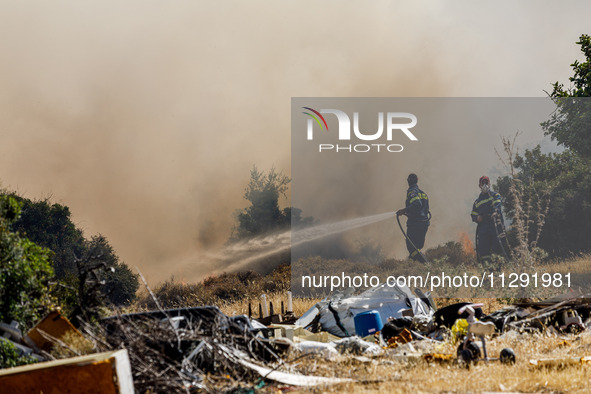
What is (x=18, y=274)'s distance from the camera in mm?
8594

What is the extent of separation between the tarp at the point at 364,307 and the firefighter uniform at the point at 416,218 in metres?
4.80

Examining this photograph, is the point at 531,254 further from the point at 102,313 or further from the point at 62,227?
the point at 62,227

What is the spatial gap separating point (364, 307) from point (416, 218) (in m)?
6.30

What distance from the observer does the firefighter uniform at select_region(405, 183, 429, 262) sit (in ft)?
63.4

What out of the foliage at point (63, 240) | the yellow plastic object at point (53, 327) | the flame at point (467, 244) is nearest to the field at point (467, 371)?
the yellow plastic object at point (53, 327)

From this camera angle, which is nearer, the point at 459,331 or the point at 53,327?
the point at 53,327

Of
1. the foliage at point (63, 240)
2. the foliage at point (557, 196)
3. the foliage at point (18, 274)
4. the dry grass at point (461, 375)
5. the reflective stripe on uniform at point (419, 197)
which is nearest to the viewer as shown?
the dry grass at point (461, 375)

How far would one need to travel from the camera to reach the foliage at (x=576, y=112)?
21.0 meters

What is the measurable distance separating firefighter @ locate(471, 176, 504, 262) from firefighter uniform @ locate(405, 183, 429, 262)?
1493 mm

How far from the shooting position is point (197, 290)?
24562 millimetres

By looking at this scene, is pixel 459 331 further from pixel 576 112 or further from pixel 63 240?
pixel 63 240

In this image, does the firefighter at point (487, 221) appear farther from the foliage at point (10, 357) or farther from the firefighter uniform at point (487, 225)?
the foliage at point (10, 357)

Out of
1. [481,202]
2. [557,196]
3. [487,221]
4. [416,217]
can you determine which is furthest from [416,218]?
[557,196]

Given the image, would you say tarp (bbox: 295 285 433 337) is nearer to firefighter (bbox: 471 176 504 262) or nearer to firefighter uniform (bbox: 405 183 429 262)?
firefighter uniform (bbox: 405 183 429 262)
